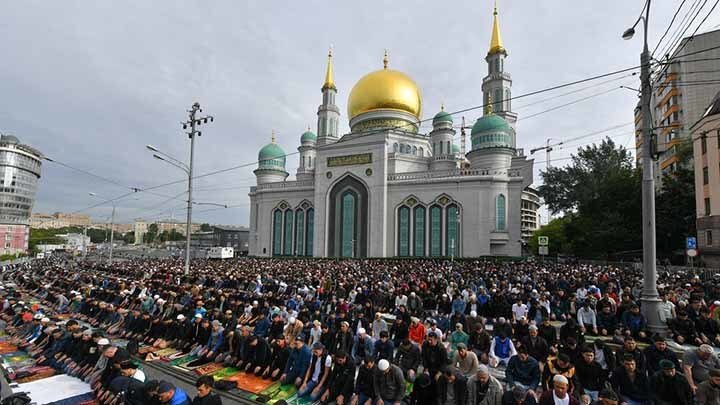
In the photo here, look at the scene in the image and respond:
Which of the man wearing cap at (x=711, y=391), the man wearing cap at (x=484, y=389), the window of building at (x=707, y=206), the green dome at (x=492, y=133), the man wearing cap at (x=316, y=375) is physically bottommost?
the man wearing cap at (x=316, y=375)

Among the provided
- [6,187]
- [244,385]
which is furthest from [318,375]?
[6,187]

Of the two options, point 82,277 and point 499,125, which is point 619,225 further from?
point 82,277

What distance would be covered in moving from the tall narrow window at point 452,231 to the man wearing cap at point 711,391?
2550 cm

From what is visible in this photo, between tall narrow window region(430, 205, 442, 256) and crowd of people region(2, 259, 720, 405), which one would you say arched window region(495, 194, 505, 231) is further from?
crowd of people region(2, 259, 720, 405)

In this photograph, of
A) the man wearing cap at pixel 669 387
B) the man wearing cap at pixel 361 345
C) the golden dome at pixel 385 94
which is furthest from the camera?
the golden dome at pixel 385 94

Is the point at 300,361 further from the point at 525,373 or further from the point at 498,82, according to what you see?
the point at 498,82

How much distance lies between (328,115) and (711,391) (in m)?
39.6

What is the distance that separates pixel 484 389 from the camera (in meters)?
4.62

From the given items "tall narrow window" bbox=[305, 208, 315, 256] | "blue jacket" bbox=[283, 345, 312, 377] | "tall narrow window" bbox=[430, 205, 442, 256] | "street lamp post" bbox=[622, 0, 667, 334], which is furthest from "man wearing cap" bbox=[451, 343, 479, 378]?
"tall narrow window" bbox=[305, 208, 315, 256]

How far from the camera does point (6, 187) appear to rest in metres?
52.6

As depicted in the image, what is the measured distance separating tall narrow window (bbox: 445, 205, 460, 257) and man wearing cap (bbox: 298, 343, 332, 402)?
81.3 feet

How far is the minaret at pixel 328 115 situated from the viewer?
4066cm

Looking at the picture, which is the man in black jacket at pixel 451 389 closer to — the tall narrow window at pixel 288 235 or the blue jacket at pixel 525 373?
the blue jacket at pixel 525 373

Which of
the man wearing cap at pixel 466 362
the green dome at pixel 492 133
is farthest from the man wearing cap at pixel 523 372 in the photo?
the green dome at pixel 492 133
